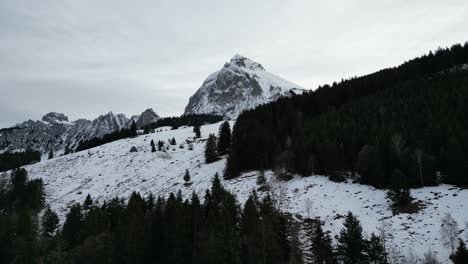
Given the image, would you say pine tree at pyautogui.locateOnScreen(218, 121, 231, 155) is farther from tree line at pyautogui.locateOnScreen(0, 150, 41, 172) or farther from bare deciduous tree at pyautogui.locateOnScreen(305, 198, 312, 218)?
tree line at pyautogui.locateOnScreen(0, 150, 41, 172)

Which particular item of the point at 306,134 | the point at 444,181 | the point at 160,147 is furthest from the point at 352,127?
the point at 160,147

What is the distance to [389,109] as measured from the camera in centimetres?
8669

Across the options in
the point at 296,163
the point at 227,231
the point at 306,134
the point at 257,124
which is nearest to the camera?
the point at 227,231

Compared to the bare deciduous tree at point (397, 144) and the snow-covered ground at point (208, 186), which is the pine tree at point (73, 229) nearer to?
the snow-covered ground at point (208, 186)

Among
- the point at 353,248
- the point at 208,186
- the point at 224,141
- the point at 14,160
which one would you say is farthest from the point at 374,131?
the point at 14,160

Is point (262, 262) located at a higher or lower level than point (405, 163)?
lower

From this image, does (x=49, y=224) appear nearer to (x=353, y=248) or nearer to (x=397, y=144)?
(x=353, y=248)

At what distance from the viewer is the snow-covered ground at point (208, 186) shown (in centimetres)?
4312

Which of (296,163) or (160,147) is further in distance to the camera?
(160,147)

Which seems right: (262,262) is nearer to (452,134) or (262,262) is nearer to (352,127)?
(452,134)

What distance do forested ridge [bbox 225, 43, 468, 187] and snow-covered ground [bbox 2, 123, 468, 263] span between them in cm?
402

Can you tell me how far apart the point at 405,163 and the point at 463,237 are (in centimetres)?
2121

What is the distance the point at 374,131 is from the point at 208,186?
39.7m

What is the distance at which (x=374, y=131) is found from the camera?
2854 inches
